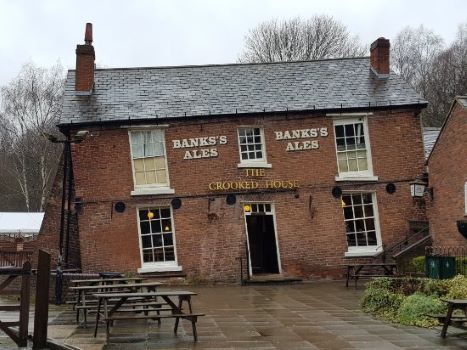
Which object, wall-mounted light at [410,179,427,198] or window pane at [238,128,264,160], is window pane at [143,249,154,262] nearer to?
window pane at [238,128,264,160]

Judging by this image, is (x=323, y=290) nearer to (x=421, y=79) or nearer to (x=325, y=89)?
(x=325, y=89)

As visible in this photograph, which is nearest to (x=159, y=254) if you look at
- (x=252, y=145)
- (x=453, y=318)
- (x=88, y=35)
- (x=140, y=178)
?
(x=140, y=178)

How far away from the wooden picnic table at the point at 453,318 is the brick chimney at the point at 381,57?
13425 millimetres

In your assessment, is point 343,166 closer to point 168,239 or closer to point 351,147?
point 351,147

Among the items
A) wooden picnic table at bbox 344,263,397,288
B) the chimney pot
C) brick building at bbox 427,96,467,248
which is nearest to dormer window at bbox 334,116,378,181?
brick building at bbox 427,96,467,248

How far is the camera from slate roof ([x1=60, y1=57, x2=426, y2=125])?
778 inches

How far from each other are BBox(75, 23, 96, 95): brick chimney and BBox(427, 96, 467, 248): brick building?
Answer: 37.5 feet

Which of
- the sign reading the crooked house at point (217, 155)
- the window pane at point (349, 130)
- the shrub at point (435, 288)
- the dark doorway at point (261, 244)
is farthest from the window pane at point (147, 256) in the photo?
the shrub at point (435, 288)

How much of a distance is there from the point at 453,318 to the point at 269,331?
2.99 metres

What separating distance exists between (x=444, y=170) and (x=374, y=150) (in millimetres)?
3067

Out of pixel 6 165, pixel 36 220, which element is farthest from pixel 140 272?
pixel 6 165

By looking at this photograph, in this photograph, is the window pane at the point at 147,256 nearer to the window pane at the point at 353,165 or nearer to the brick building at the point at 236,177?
the brick building at the point at 236,177

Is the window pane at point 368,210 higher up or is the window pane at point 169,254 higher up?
the window pane at point 368,210

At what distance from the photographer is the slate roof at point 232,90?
64.8 feet
